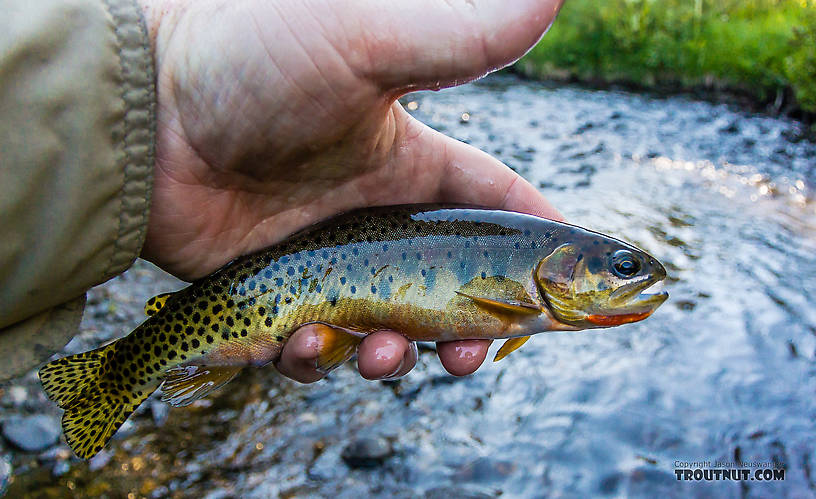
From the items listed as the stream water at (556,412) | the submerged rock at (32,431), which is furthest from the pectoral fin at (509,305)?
the submerged rock at (32,431)

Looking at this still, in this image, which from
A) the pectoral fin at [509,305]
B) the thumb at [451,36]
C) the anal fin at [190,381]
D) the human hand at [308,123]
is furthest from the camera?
the anal fin at [190,381]

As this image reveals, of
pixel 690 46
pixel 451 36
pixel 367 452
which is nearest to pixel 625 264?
pixel 451 36

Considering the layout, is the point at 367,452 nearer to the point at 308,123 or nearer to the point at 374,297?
the point at 374,297

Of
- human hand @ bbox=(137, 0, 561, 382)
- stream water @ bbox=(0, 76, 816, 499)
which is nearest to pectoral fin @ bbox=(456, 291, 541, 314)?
human hand @ bbox=(137, 0, 561, 382)

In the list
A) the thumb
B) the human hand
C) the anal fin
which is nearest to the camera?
the thumb

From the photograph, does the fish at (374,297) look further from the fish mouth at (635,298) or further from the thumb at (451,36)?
the thumb at (451,36)

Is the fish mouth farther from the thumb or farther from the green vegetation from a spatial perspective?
the green vegetation

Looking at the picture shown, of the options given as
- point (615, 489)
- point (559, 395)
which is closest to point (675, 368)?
point (559, 395)
